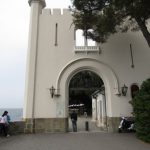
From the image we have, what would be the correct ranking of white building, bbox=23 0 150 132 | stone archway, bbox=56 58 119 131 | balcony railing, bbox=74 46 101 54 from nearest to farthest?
white building, bbox=23 0 150 132 < stone archway, bbox=56 58 119 131 < balcony railing, bbox=74 46 101 54

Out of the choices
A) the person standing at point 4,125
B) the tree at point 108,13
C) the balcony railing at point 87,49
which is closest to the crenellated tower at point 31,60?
the person standing at point 4,125

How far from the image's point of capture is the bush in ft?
34.9

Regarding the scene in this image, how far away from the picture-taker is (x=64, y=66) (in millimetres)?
15516

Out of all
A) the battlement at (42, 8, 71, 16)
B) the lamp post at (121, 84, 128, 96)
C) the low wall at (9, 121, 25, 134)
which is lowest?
the low wall at (9, 121, 25, 134)

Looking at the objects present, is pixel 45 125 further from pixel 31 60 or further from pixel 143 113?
pixel 143 113

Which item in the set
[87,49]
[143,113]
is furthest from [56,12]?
[143,113]

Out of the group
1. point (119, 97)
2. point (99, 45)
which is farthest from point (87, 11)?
point (119, 97)

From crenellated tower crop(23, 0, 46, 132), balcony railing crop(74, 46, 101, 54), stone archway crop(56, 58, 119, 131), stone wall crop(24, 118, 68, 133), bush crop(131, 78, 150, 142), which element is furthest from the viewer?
balcony railing crop(74, 46, 101, 54)

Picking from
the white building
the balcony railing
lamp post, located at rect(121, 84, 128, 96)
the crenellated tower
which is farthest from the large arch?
the crenellated tower

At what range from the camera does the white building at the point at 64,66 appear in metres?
14.8

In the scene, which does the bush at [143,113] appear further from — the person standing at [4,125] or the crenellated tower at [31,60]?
the person standing at [4,125]

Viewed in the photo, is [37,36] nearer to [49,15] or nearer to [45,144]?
[49,15]

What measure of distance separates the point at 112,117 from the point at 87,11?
6.84 meters

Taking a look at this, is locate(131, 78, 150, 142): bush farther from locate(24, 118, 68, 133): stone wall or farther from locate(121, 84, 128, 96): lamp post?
locate(24, 118, 68, 133): stone wall
